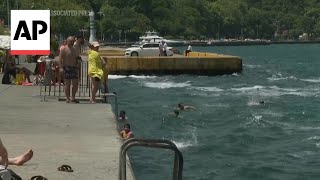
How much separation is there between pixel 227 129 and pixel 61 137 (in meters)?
12.0

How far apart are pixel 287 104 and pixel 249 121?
8837 mm

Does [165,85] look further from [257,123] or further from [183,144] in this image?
[183,144]

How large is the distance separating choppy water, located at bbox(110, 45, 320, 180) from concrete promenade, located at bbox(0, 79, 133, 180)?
1.51 metres

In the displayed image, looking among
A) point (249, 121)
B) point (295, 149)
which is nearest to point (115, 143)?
point (295, 149)

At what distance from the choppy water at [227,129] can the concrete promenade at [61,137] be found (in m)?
1.51

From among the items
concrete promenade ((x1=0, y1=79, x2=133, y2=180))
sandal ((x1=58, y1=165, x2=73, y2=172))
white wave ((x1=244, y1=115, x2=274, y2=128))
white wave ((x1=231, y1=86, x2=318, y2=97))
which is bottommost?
white wave ((x1=231, y1=86, x2=318, y2=97))

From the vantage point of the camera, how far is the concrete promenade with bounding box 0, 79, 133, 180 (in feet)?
36.7

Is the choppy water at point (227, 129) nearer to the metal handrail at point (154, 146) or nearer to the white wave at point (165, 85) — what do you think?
the white wave at point (165, 85)

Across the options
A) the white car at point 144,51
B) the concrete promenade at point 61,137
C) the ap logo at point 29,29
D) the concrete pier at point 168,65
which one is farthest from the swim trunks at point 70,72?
the white car at point 144,51

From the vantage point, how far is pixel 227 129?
84.2 feet

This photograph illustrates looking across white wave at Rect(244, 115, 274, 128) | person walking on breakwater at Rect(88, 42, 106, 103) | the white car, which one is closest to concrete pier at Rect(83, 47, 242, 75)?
the white car

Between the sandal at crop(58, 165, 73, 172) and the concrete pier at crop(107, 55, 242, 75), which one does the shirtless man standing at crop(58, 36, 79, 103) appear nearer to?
the sandal at crop(58, 165, 73, 172)

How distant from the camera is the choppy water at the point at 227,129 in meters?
17.9

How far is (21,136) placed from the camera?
14.4 metres
